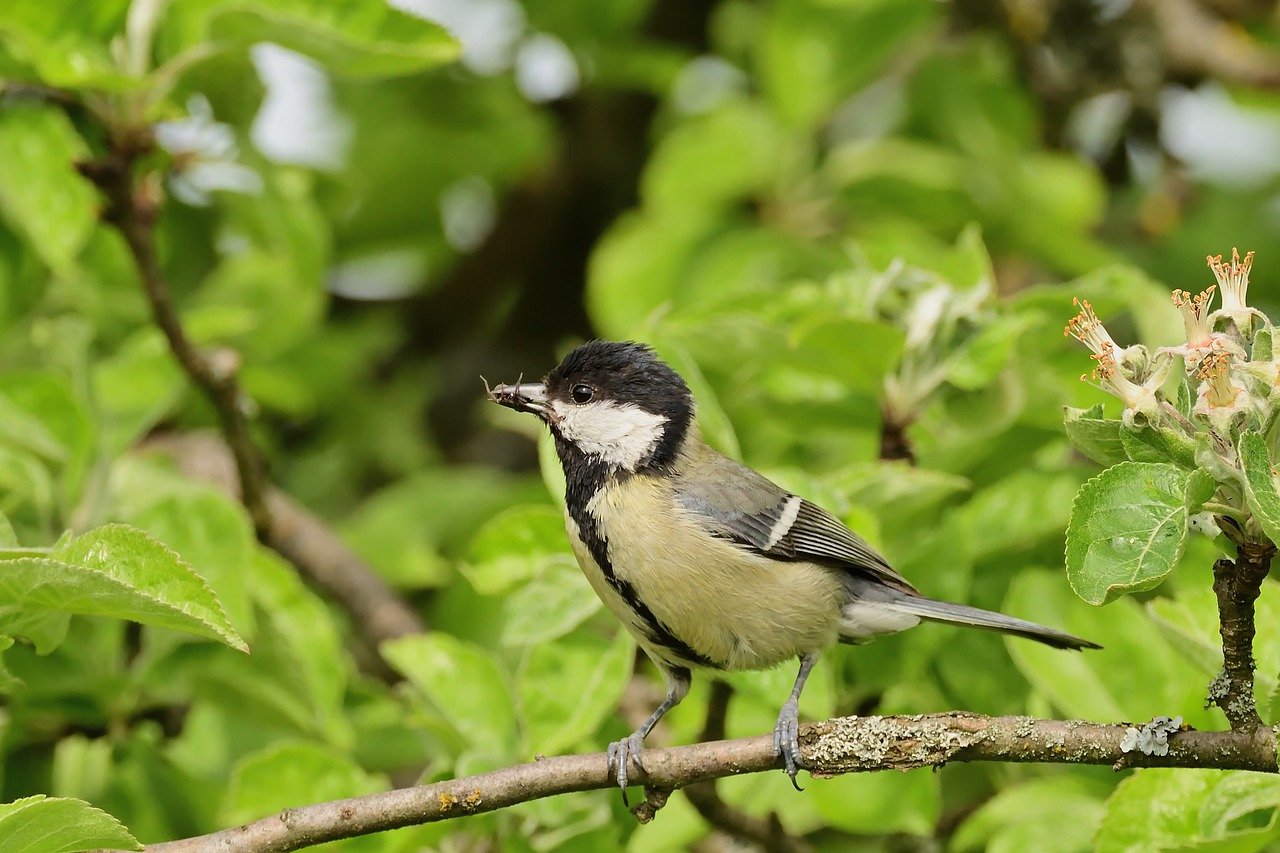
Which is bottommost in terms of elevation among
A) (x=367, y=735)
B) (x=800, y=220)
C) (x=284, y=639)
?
(x=367, y=735)

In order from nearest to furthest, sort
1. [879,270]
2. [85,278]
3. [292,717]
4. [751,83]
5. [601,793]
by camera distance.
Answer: [601,793] < [292,717] < [879,270] < [85,278] < [751,83]

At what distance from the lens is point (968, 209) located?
3.96m

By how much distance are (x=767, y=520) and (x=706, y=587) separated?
0.24 meters

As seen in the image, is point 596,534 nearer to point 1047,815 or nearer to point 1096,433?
point 1047,815

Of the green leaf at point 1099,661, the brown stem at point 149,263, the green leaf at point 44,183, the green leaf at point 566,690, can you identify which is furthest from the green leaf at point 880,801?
→ the green leaf at point 44,183

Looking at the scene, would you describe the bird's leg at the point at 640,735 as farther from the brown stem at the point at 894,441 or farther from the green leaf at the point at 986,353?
the green leaf at the point at 986,353

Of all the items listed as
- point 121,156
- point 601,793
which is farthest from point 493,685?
point 121,156

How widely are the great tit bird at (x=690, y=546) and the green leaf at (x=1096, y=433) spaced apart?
62cm

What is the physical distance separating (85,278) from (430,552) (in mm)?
1155

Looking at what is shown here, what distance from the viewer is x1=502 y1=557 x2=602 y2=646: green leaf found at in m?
2.42

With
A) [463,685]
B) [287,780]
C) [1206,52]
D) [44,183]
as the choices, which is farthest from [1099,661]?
[1206,52]

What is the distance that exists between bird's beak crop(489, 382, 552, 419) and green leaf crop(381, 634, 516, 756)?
21.4 inches

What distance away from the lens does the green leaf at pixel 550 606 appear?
2.42 m

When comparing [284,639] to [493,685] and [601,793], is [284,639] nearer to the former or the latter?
[493,685]
